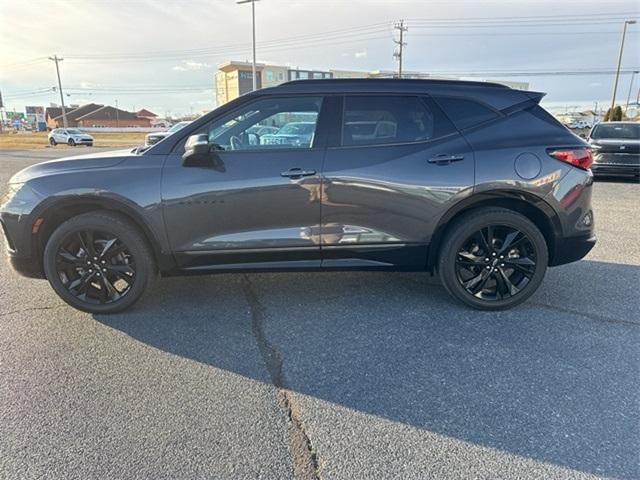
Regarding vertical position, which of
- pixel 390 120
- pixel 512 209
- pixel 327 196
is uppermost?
pixel 390 120

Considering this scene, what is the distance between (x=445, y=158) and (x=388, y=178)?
493mm

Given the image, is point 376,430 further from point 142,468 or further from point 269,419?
point 142,468

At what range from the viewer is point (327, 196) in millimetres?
3422

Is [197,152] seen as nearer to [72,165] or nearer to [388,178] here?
[72,165]

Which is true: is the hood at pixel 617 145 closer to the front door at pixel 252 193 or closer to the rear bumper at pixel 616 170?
the rear bumper at pixel 616 170

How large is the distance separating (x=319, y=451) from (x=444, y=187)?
7.27 ft

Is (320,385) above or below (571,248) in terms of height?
below

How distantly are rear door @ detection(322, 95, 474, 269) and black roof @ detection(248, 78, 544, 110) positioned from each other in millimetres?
85

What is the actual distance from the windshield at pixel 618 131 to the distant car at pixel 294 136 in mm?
11704

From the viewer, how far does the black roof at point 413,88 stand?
3547 millimetres

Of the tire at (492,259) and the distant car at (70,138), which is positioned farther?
the distant car at (70,138)

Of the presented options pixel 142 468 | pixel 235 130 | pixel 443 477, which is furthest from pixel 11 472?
pixel 235 130

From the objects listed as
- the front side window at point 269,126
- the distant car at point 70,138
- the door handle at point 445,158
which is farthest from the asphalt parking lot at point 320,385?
the distant car at point 70,138

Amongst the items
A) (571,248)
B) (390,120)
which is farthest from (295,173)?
(571,248)
